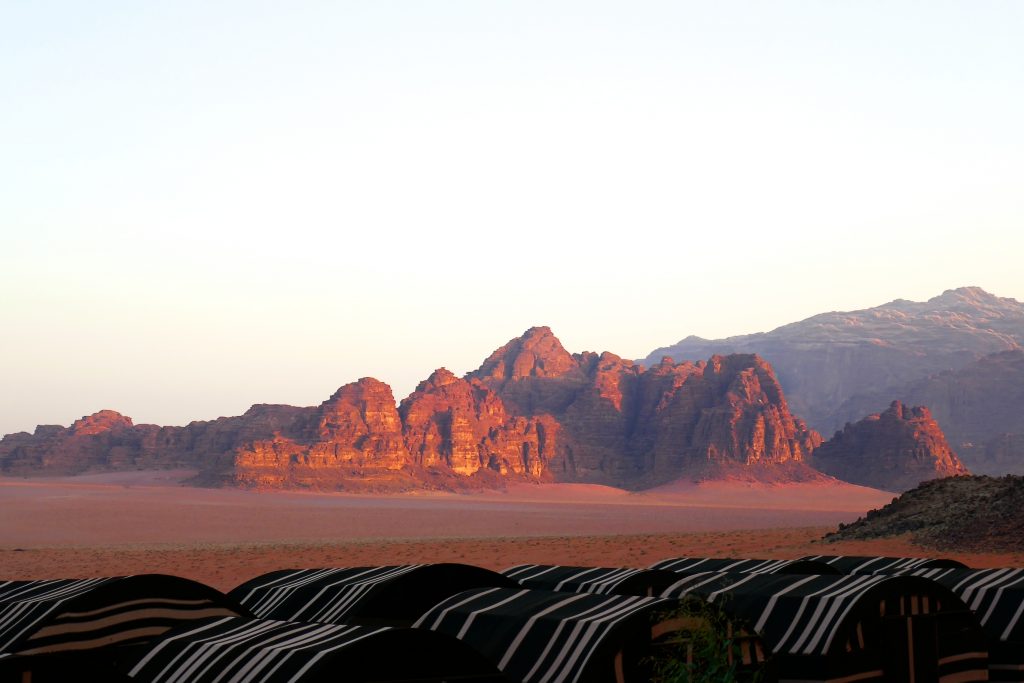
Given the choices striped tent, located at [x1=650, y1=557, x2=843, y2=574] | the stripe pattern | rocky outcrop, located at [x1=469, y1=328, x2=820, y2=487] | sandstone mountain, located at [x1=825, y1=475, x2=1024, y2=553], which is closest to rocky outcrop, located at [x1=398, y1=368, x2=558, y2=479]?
rocky outcrop, located at [x1=469, y1=328, x2=820, y2=487]

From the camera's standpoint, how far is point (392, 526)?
319 ft

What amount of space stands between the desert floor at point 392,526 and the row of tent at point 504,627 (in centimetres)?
2231

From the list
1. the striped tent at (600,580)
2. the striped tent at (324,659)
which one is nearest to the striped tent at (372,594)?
the striped tent at (600,580)

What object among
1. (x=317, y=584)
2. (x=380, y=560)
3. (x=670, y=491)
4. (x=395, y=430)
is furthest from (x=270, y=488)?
(x=317, y=584)

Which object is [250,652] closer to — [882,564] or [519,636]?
[519,636]

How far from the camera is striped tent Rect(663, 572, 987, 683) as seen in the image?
13.5m

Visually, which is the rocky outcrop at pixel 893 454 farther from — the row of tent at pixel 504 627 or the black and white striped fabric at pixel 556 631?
the black and white striped fabric at pixel 556 631

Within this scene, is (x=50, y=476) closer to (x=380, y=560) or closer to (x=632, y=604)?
(x=380, y=560)

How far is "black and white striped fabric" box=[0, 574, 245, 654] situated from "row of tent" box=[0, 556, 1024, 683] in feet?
0.06

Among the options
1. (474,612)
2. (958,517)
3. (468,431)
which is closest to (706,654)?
(474,612)

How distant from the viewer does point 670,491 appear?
167 metres

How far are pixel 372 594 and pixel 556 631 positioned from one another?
454cm

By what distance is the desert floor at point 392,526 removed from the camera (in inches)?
1967

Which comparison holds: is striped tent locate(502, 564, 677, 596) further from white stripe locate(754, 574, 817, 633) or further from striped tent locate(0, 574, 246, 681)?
striped tent locate(0, 574, 246, 681)
